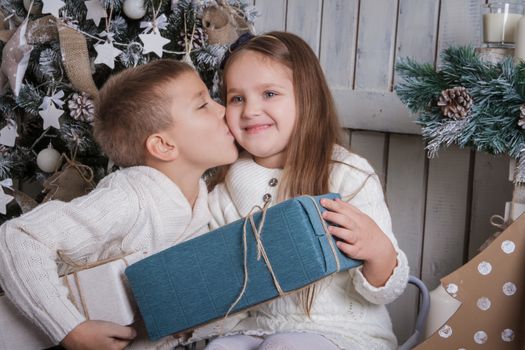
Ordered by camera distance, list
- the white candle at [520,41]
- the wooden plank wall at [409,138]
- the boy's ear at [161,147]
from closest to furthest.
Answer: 1. the white candle at [520,41]
2. the boy's ear at [161,147]
3. the wooden plank wall at [409,138]

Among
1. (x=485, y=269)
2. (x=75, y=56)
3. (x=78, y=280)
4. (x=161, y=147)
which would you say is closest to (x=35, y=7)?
(x=75, y=56)

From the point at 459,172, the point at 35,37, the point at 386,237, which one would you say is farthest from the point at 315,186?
the point at 35,37

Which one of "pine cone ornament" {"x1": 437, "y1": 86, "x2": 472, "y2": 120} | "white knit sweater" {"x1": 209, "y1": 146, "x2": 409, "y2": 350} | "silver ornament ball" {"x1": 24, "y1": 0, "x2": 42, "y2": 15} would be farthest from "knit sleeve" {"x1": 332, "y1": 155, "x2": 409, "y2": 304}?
"silver ornament ball" {"x1": 24, "y1": 0, "x2": 42, "y2": 15}

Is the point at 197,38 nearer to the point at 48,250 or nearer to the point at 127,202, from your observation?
the point at 127,202

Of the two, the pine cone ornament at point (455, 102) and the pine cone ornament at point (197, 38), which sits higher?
the pine cone ornament at point (197, 38)

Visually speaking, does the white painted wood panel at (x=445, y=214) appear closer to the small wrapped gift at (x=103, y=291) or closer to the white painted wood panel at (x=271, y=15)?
the white painted wood panel at (x=271, y=15)

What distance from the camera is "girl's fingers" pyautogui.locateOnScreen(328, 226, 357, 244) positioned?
118cm

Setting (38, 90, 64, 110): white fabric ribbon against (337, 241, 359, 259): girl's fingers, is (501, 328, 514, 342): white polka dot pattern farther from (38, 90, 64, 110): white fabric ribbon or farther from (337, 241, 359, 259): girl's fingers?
(38, 90, 64, 110): white fabric ribbon

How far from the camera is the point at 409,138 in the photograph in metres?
1.96

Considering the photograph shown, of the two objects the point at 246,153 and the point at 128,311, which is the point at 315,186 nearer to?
the point at 246,153

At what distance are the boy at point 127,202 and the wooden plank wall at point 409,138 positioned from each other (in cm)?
61

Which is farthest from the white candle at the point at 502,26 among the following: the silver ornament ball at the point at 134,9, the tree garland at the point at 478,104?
the silver ornament ball at the point at 134,9

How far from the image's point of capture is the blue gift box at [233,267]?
1.14 meters

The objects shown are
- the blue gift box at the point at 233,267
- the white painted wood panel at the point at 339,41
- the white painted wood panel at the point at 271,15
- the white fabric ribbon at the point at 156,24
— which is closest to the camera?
the blue gift box at the point at 233,267
